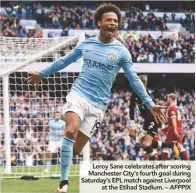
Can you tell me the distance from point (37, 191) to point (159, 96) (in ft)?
92.5

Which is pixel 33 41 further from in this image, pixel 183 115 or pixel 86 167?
pixel 183 115

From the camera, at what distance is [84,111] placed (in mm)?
8234

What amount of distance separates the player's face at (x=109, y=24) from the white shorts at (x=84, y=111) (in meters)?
0.84

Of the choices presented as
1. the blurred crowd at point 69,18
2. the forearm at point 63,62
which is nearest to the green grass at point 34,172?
the forearm at point 63,62

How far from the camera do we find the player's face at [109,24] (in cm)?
820

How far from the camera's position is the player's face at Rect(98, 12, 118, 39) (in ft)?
26.9

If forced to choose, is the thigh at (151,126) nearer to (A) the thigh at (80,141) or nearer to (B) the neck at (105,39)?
(A) the thigh at (80,141)

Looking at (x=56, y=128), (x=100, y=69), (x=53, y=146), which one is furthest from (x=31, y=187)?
(x=56, y=128)

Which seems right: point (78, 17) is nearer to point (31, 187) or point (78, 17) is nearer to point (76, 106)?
point (31, 187)

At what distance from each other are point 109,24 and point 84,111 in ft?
3.67

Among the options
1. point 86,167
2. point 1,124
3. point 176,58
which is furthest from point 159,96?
point 86,167

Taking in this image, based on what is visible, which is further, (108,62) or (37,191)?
(37,191)

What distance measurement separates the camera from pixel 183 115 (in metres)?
32.5

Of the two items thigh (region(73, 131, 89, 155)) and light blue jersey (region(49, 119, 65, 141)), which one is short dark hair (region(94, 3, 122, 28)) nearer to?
thigh (region(73, 131, 89, 155))
